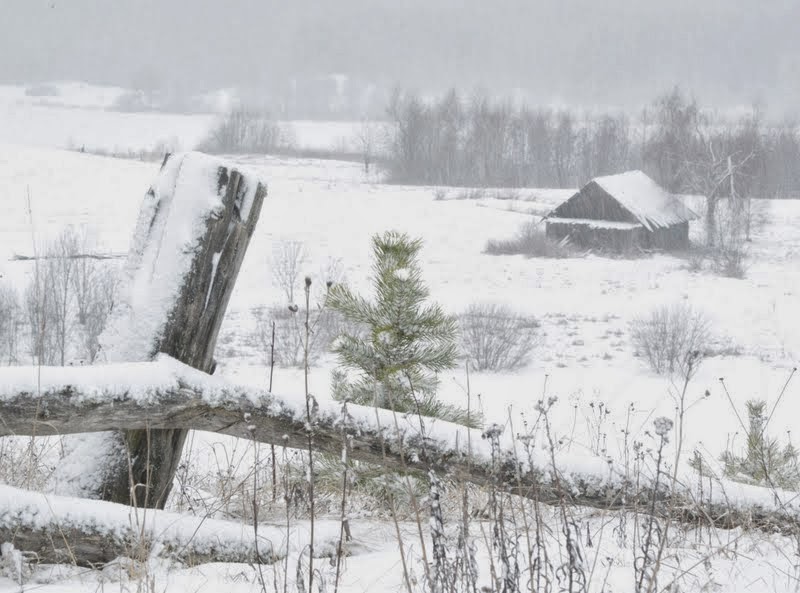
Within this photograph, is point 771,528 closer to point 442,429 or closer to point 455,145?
point 442,429

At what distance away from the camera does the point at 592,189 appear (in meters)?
37.2

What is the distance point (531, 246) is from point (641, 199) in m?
6.28

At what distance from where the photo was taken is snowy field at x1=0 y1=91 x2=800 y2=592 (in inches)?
92.4

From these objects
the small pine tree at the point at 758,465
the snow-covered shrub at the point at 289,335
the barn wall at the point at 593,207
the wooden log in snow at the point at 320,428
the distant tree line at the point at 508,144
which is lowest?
the snow-covered shrub at the point at 289,335

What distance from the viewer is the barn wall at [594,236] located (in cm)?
3594

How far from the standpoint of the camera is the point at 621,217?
37000 millimetres

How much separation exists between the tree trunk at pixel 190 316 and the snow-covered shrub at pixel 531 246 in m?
33.4

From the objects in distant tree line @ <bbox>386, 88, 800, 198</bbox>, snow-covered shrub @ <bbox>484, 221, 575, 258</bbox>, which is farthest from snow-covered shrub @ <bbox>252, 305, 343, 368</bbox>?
distant tree line @ <bbox>386, 88, 800, 198</bbox>

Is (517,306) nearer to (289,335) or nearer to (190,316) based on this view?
(289,335)

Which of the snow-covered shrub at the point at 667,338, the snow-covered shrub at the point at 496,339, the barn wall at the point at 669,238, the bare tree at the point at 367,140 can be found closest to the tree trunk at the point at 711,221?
the barn wall at the point at 669,238

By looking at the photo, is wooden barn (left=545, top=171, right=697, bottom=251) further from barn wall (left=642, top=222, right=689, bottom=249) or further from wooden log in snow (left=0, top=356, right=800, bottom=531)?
wooden log in snow (left=0, top=356, right=800, bottom=531)

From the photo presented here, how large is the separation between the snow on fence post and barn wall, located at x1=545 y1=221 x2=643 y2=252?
34.9m

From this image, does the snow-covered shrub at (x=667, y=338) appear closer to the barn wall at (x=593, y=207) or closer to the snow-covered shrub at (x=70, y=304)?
the snow-covered shrub at (x=70, y=304)

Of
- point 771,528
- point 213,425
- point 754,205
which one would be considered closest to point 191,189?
point 213,425
